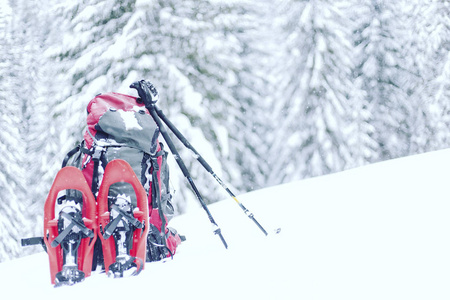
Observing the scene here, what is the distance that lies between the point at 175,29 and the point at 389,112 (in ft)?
32.6

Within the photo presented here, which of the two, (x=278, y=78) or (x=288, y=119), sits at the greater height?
(x=278, y=78)

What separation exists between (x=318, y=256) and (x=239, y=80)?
8.36m

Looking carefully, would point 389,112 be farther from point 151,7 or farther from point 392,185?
point 392,185

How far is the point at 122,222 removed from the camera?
307cm

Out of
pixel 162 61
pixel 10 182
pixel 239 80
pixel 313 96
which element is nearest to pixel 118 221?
Result: pixel 162 61

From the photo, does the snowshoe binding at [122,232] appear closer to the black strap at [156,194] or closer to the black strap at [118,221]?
the black strap at [118,221]

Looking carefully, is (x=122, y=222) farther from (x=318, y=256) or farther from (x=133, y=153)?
(x=318, y=256)

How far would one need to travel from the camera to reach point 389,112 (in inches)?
645

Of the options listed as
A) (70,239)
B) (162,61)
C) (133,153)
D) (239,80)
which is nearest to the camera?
(70,239)

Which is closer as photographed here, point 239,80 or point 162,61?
point 162,61

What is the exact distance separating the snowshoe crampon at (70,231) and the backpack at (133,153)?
0.71ft

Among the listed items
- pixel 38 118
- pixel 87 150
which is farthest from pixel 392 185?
pixel 38 118

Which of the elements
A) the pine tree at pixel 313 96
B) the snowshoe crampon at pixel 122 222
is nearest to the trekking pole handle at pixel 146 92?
the snowshoe crampon at pixel 122 222

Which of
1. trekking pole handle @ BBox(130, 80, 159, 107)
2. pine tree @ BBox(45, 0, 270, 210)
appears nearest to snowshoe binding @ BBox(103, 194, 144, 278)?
trekking pole handle @ BBox(130, 80, 159, 107)
